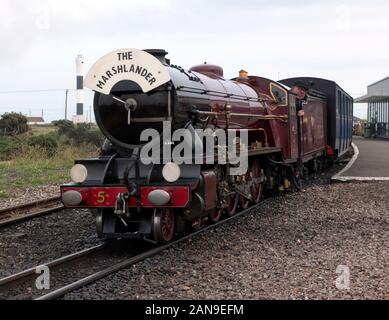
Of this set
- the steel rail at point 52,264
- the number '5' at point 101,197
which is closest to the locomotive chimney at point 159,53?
the number '5' at point 101,197

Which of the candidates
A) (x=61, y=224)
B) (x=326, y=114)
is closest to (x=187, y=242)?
(x=61, y=224)

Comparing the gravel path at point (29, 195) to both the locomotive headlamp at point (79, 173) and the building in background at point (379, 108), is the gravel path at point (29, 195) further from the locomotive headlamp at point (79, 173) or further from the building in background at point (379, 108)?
the building in background at point (379, 108)

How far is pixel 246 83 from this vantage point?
1186 centimetres

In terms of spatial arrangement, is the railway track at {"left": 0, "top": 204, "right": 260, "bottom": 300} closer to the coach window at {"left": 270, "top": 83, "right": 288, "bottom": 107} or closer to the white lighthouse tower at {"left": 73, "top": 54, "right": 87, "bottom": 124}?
the coach window at {"left": 270, "top": 83, "right": 288, "bottom": 107}

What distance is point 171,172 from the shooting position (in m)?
7.11

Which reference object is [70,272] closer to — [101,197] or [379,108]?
[101,197]

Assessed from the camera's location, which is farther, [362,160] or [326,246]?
[362,160]

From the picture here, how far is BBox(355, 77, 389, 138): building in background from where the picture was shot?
4331 cm

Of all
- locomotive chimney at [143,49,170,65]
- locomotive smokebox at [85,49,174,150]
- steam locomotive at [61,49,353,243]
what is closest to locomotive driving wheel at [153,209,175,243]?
steam locomotive at [61,49,353,243]

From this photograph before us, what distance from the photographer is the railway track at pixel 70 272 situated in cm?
547

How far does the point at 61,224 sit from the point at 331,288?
17.7ft

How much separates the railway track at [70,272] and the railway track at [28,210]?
264 cm
